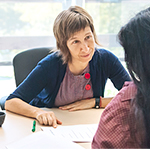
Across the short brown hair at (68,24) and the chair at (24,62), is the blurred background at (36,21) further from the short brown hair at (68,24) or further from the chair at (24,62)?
the short brown hair at (68,24)

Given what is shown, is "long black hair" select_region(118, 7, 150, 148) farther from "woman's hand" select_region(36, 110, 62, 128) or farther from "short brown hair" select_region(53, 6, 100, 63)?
"short brown hair" select_region(53, 6, 100, 63)

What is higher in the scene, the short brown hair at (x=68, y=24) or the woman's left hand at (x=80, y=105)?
the short brown hair at (x=68, y=24)

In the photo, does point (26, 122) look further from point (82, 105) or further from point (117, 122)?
point (117, 122)

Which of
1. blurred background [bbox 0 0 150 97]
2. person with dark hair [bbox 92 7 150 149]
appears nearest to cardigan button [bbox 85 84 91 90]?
person with dark hair [bbox 92 7 150 149]

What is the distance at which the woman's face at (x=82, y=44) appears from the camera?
5.24ft

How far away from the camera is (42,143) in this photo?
3.51ft

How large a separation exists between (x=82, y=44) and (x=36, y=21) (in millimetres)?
1387

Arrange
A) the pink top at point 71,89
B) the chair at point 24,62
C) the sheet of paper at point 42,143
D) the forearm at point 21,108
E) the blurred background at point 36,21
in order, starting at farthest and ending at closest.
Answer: the blurred background at point 36,21 → the chair at point 24,62 → the pink top at point 71,89 → the forearm at point 21,108 → the sheet of paper at point 42,143

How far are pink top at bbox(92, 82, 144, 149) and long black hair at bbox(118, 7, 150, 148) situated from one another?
3 cm

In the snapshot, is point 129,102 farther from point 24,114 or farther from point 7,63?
point 7,63

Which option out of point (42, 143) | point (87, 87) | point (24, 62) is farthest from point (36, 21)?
point (42, 143)

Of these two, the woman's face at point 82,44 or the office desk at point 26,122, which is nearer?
the office desk at point 26,122

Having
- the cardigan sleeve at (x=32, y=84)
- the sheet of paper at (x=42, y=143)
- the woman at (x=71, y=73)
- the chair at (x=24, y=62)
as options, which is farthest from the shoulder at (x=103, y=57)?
the sheet of paper at (x=42, y=143)

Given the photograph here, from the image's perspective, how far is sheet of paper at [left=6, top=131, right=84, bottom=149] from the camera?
3.43ft
